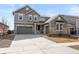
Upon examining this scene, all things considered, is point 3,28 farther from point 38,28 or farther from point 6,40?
point 38,28

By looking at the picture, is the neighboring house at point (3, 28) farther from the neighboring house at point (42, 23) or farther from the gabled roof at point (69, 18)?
the gabled roof at point (69, 18)

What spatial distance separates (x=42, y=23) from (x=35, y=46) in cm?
77

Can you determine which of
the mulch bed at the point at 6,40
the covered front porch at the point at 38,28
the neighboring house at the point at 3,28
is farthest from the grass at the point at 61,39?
the neighboring house at the point at 3,28

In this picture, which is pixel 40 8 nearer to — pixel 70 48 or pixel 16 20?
pixel 16 20

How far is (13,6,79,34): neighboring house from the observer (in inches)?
303

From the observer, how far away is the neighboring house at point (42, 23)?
7.68m

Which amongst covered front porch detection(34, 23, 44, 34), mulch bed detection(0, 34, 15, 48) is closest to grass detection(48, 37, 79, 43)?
covered front porch detection(34, 23, 44, 34)

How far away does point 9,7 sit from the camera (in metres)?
7.51

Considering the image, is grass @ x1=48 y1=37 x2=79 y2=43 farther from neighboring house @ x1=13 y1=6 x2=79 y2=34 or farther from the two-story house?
the two-story house

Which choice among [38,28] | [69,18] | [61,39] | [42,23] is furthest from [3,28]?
[69,18]

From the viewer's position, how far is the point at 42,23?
25.6ft

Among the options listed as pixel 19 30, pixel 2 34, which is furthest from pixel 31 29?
pixel 2 34
